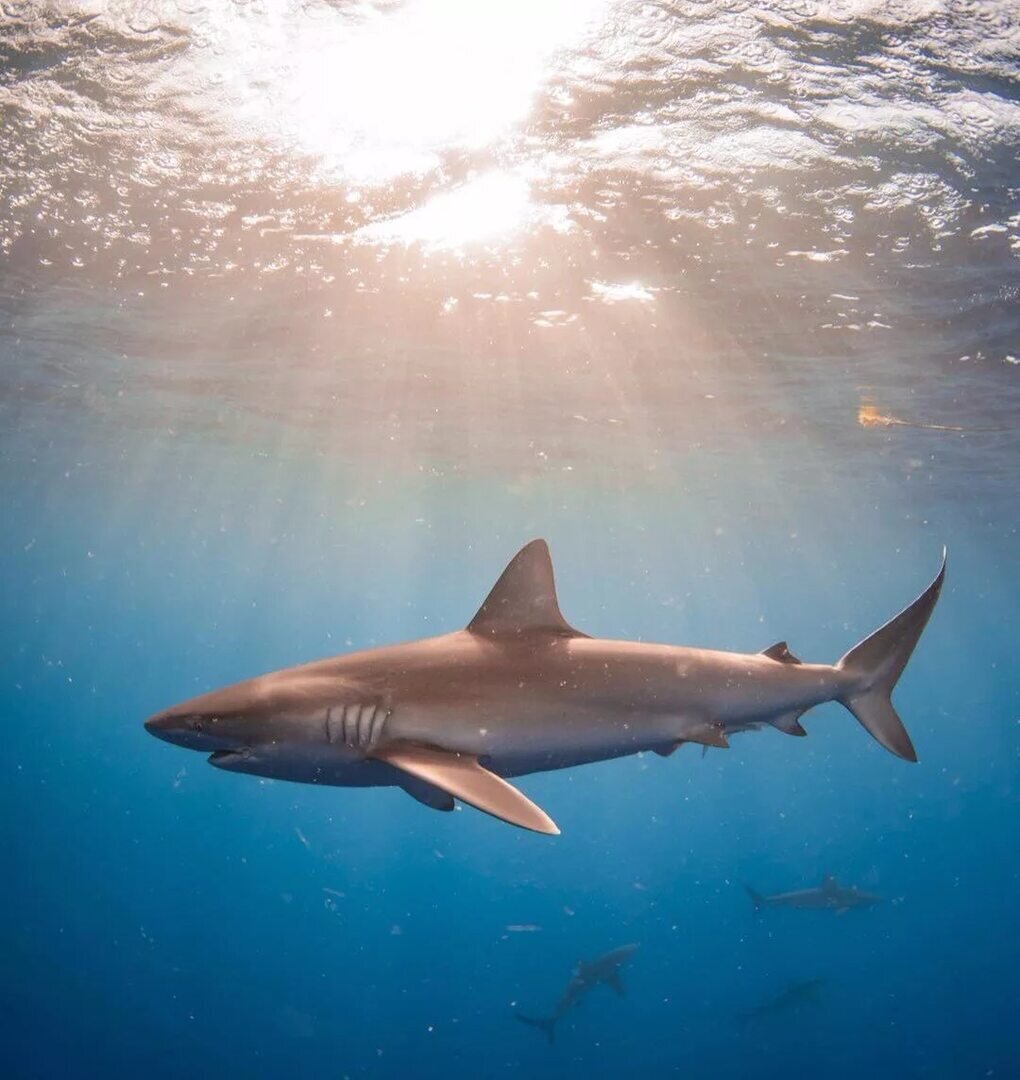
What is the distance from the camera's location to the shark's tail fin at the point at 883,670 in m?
6.41

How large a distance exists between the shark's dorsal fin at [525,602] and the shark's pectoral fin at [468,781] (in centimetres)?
115

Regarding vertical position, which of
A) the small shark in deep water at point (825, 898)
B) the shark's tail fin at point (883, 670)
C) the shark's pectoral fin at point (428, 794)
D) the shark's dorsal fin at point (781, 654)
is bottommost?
the small shark in deep water at point (825, 898)

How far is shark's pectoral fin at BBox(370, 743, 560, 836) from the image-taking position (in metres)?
3.85

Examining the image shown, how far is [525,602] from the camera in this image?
580 centimetres

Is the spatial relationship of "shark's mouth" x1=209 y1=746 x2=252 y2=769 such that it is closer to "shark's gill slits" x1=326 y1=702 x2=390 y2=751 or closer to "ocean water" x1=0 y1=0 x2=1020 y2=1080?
"shark's gill slits" x1=326 y1=702 x2=390 y2=751

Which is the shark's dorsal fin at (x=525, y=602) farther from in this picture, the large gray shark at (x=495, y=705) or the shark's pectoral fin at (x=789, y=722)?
the shark's pectoral fin at (x=789, y=722)

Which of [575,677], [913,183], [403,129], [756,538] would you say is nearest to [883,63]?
[913,183]

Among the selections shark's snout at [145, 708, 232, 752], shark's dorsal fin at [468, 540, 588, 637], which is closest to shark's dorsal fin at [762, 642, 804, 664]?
shark's dorsal fin at [468, 540, 588, 637]

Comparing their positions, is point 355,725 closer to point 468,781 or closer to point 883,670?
point 468,781

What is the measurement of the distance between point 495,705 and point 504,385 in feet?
60.3

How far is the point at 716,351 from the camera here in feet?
59.3

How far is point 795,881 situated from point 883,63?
48086 millimetres

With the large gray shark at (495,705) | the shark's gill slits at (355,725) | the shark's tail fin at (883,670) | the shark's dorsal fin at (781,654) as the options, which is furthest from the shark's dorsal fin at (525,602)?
the shark's tail fin at (883,670)

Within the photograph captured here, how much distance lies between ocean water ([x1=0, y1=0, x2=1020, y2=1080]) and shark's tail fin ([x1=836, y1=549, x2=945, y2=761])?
18.5 ft
